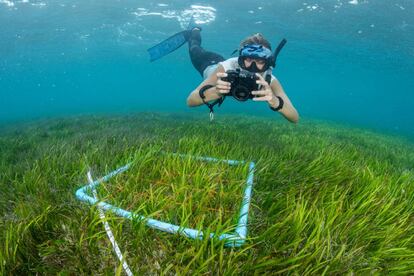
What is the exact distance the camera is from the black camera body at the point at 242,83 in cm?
381

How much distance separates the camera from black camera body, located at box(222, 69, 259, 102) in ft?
12.5

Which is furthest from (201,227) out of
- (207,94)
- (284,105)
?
(284,105)

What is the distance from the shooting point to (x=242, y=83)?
12.7 ft

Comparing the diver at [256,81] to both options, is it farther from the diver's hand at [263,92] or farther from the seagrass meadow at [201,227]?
the seagrass meadow at [201,227]

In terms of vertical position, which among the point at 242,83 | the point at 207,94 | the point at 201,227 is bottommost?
the point at 201,227

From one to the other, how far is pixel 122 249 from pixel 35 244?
1.84 feet

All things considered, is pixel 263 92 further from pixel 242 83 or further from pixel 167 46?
pixel 167 46

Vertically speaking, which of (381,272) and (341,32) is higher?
(341,32)

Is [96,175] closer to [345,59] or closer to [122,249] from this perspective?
[122,249]

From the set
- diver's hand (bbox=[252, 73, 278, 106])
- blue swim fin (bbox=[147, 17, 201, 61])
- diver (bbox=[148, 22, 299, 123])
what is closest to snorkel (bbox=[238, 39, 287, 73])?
diver (bbox=[148, 22, 299, 123])

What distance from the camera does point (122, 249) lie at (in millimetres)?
1541

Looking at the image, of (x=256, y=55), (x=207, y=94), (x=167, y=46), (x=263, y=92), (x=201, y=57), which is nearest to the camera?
(x=263, y=92)

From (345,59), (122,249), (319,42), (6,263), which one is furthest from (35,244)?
(345,59)

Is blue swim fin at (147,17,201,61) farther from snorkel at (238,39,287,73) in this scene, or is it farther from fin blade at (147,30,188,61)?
snorkel at (238,39,287,73)
